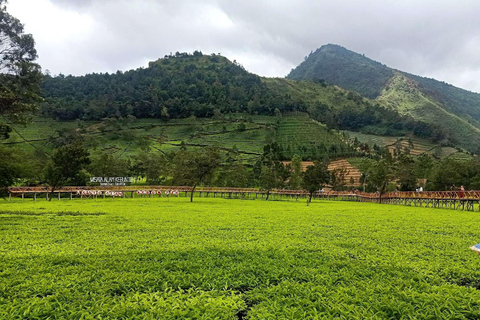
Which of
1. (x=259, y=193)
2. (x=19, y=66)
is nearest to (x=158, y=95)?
(x=259, y=193)

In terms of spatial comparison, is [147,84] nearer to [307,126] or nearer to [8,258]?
[307,126]

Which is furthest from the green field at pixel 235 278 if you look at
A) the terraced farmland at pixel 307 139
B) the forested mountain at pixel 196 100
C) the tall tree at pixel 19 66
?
the forested mountain at pixel 196 100

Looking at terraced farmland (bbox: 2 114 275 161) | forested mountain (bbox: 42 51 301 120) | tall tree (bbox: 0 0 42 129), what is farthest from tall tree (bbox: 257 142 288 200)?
forested mountain (bbox: 42 51 301 120)

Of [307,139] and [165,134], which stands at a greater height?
[307,139]

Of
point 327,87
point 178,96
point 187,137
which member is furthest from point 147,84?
point 327,87

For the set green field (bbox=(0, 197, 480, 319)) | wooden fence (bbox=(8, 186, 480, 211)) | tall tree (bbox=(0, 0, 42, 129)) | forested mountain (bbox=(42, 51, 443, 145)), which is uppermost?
forested mountain (bbox=(42, 51, 443, 145))

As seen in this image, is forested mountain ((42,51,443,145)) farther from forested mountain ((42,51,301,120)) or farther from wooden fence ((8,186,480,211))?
wooden fence ((8,186,480,211))

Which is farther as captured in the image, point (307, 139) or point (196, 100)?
point (196, 100)

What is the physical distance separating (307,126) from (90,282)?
116 meters

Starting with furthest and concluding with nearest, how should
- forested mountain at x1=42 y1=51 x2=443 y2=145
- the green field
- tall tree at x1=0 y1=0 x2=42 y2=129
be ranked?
1. forested mountain at x1=42 y1=51 x2=443 y2=145
2. tall tree at x1=0 y1=0 x2=42 y2=129
3. the green field

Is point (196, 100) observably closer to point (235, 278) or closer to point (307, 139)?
point (307, 139)

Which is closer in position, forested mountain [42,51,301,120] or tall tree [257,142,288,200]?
tall tree [257,142,288,200]

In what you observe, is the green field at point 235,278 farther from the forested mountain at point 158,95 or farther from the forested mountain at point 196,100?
the forested mountain at point 158,95

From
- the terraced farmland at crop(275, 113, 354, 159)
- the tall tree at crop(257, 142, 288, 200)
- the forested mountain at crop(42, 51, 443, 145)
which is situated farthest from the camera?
the forested mountain at crop(42, 51, 443, 145)
